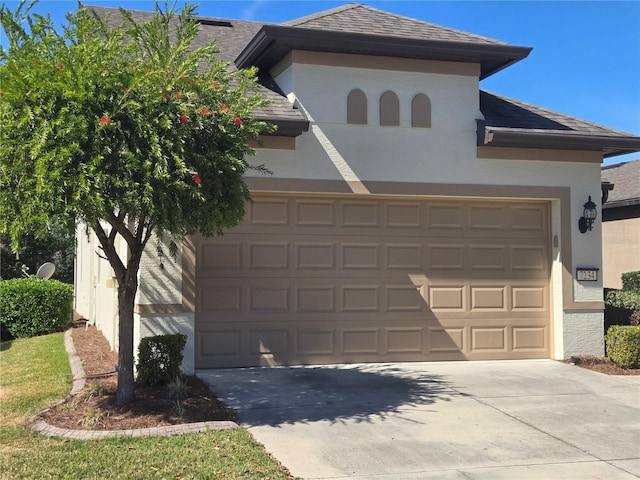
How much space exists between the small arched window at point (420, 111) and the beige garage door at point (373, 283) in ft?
4.20

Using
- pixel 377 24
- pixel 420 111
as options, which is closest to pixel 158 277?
A: pixel 420 111

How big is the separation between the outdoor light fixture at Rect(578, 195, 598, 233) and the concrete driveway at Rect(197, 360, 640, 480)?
234 centimetres

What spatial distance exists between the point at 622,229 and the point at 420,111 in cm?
1339

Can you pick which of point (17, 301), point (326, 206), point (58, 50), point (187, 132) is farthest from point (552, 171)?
point (17, 301)

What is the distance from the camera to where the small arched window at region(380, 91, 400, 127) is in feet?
34.2

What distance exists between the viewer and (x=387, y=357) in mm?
10562

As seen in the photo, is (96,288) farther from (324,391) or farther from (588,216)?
(588,216)

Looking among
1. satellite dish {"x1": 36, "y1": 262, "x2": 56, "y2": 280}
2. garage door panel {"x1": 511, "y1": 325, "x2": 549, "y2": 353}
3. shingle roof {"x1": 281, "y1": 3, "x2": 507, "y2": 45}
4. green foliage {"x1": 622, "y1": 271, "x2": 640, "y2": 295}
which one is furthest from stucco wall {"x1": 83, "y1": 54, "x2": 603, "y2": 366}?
satellite dish {"x1": 36, "y1": 262, "x2": 56, "y2": 280}

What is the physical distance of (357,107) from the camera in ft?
33.9

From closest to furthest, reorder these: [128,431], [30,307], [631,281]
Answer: [128,431], [30,307], [631,281]

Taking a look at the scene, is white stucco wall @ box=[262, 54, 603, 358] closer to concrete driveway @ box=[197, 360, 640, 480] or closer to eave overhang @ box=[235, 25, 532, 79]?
eave overhang @ box=[235, 25, 532, 79]

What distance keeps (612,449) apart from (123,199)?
5302 millimetres

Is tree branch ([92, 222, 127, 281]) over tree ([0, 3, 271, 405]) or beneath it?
beneath

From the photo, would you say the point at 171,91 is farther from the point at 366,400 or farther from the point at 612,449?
the point at 612,449
